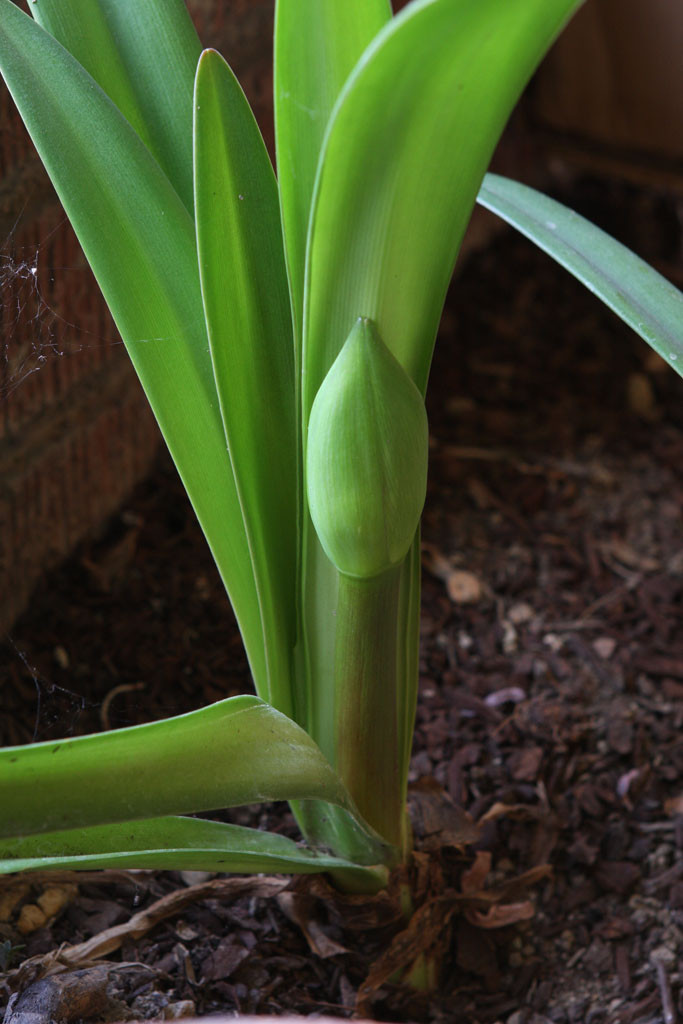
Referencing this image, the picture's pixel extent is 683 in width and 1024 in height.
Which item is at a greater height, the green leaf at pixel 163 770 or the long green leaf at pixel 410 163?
the long green leaf at pixel 410 163

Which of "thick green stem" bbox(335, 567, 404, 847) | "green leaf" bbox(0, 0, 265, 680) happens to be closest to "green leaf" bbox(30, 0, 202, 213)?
"green leaf" bbox(0, 0, 265, 680)

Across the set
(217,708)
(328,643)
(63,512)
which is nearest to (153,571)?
(63,512)

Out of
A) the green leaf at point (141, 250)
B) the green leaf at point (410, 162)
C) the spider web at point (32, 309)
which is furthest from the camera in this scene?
the spider web at point (32, 309)

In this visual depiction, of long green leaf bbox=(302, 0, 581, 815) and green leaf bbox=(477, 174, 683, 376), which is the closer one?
long green leaf bbox=(302, 0, 581, 815)

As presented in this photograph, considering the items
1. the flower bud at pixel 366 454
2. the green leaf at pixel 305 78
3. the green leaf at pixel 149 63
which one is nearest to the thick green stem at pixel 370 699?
the flower bud at pixel 366 454

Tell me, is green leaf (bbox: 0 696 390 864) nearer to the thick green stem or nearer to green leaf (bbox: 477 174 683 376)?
the thick green stem

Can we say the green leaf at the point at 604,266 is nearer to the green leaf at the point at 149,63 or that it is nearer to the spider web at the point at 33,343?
the green leaf at the point at 149,63
